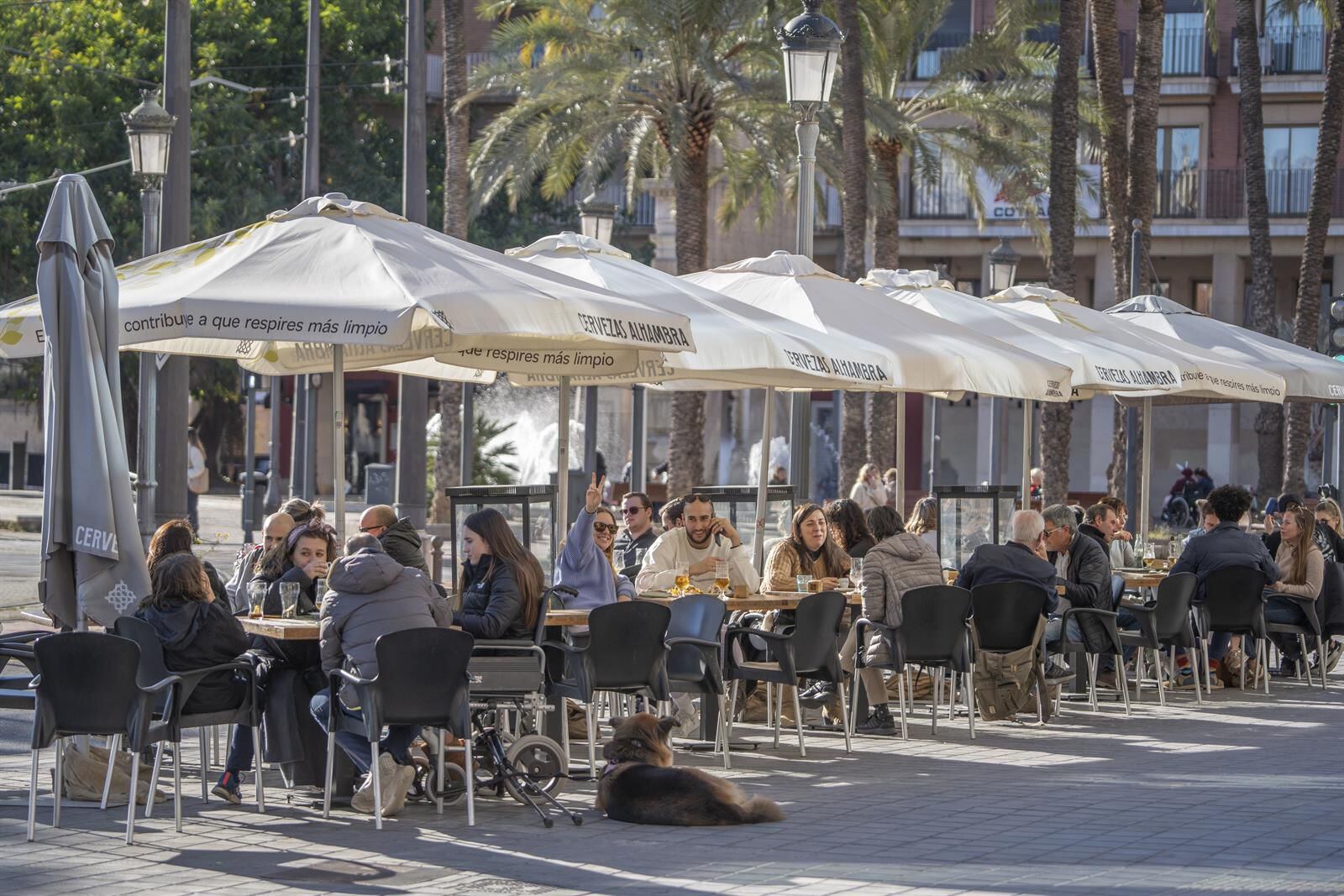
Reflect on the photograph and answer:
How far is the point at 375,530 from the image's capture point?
36.9 ft

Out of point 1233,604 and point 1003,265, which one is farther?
point 1003,265

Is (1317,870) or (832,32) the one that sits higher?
(832,32)

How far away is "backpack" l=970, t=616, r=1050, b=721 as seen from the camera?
A: 1310cm

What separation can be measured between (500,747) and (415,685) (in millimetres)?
947

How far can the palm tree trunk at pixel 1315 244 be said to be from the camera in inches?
1289

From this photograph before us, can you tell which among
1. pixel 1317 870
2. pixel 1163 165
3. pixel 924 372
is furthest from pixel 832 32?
pixel 1163 165

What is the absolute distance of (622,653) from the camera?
10484 millimetres

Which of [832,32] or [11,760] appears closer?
[11,760]

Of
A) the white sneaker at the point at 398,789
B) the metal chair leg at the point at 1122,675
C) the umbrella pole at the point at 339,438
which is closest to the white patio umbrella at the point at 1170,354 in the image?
the metal chair leg at the point at 1122,675

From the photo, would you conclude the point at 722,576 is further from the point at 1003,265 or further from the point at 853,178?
the point at 1003,265

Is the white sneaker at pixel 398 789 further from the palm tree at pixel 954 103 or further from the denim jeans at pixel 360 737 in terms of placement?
the palm tree at pixel 954 103

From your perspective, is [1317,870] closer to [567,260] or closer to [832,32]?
[567,260]

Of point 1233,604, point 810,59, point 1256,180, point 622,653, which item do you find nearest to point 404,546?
point 622,653

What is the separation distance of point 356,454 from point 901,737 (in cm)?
4587
